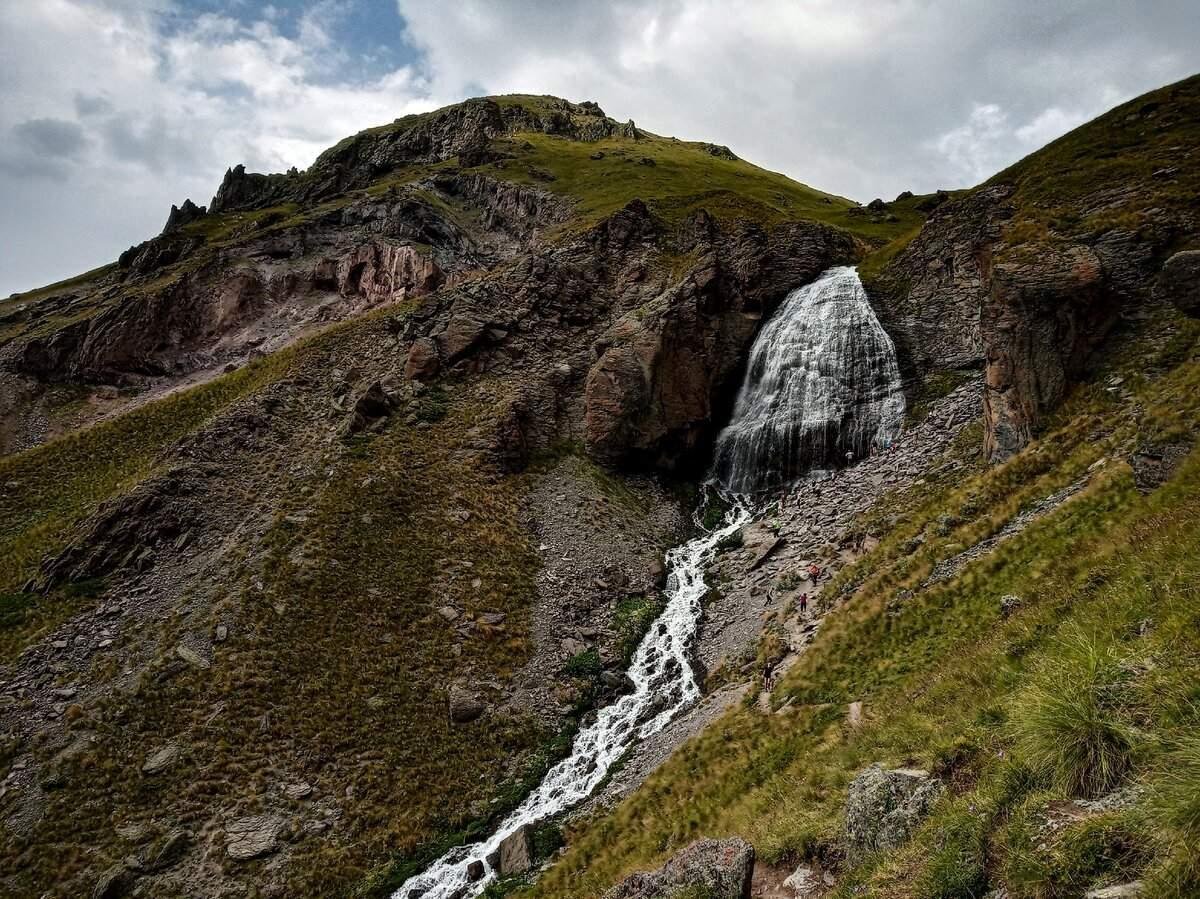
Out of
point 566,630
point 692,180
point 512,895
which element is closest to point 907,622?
point 512,895

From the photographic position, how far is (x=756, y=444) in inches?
1736

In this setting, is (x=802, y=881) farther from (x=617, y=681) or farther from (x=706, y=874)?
(x=617, y=681)

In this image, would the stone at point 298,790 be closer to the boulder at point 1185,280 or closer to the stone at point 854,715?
the stone at point 854,715

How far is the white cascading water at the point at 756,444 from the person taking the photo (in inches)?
910

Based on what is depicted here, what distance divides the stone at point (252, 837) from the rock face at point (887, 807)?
20230 mm

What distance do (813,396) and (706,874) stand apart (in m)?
37.8

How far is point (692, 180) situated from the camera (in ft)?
324

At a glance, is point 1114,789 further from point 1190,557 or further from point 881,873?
point 1190,557

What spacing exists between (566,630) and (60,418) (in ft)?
224

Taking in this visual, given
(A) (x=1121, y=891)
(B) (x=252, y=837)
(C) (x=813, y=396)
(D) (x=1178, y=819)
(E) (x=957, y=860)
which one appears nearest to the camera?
(D) (x=1178, y=819)

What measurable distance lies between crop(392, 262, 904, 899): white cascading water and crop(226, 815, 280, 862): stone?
5.73m

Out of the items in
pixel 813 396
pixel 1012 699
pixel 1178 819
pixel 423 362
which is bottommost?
pixel 1012 699

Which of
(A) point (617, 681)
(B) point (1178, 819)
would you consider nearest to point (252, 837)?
(A) point (617, 681)

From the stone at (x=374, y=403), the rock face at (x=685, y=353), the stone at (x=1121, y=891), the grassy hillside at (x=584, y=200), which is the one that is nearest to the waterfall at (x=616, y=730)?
the rock face at (x=685, y=353)
